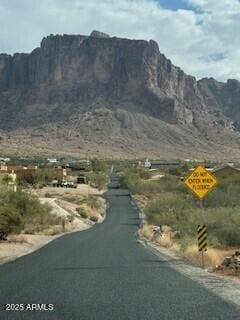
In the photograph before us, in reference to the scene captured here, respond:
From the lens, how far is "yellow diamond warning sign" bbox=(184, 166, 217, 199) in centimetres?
2445

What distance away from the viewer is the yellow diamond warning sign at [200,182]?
2445 cm

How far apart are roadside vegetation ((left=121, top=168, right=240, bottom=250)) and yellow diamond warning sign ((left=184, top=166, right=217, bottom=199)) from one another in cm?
273

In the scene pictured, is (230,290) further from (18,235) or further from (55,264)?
(18,235)

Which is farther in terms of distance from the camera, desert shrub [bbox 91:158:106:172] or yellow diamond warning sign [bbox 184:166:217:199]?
desert shrub [bbox 91:158:106:172]

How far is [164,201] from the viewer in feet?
240

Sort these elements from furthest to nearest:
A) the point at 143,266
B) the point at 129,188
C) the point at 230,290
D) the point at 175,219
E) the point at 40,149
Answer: the point at 40,149 < the point at 129,188 < the point at 175,219 < the point at 143,266 < the point at 230,290

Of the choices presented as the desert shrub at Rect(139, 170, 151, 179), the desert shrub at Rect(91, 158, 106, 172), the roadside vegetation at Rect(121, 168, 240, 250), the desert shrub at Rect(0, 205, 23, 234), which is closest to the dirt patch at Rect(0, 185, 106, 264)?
the desert shrub at Rect(0, 205, 23, 234)

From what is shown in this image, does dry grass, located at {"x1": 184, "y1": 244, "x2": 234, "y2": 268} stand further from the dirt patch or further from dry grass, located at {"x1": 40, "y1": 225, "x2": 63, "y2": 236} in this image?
dry grass, located at {"x1": 40, "y1": 225, "x2": 63, "y2": 236}

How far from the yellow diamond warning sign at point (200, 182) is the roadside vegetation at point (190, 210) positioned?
273 cm

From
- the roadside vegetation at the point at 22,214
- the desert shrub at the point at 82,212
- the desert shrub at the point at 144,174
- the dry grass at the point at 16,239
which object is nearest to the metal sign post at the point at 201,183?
the dry grass at the point at 16,239

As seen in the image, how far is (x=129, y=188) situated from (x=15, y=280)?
114 meters

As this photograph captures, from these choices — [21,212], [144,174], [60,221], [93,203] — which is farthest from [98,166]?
[21,212]

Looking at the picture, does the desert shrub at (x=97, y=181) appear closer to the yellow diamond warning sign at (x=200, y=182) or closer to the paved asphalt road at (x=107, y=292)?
the paved asphalt road at (x=107, y=292)

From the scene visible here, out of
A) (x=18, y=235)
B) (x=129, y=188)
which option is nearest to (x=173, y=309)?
(x=18, y=235)
